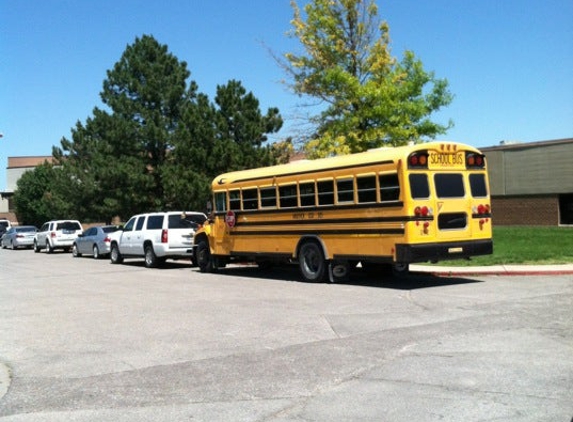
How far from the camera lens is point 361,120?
25.9 metres

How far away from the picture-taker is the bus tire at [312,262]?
1583 centimetres

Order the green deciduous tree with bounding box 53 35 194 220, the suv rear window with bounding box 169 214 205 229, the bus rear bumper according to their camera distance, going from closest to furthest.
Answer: the bus rear bumper, the suv rear window with bounding box 169 214 205 229, the green deciduous tree with bounding box 53 35 194 220

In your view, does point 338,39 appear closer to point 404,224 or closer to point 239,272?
point 239,272

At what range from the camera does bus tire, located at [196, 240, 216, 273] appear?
66.2ft

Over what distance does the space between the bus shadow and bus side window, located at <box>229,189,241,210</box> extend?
198cm

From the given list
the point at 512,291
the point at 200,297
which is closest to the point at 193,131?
the point at 200,297

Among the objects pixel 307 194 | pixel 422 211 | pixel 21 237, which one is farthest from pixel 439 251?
pixel 21 237

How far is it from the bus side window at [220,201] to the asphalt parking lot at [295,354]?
508cm

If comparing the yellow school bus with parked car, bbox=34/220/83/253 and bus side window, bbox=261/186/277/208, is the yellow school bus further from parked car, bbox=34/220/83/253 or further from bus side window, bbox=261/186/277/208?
parked car, bbox=34/220/83/253

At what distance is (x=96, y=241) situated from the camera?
29.3m

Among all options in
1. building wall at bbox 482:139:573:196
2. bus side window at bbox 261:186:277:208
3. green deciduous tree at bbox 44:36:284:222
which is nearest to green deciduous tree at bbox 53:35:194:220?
green deciduous tree at bbox 44:36:284:222

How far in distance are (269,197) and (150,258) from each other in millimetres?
7430

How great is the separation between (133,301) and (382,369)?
299 inches

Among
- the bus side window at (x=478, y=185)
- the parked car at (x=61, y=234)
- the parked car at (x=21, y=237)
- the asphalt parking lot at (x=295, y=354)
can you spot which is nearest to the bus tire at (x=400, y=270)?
the asphalt parking lot at (x=295, y=354)
